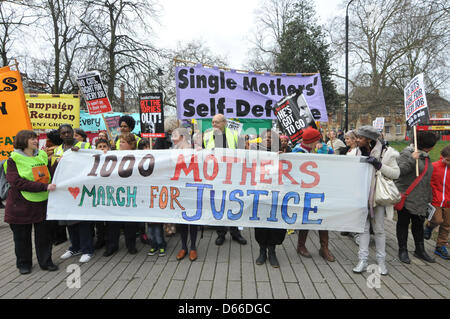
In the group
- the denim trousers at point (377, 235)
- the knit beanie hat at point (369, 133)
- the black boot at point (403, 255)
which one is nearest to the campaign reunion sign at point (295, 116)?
the knit beanie hat at point (369, 133)

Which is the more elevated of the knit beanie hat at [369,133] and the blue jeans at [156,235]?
the knit beanie hat at [369,133]

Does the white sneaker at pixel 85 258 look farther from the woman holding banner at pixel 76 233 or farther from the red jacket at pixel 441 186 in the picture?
the red jacket at pixel 441 186

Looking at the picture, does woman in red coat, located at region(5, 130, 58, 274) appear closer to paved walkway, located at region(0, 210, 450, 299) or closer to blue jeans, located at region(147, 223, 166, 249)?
paved walkway, located at region(0, 210, 450, 299)

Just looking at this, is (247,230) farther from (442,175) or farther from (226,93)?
(442,175)

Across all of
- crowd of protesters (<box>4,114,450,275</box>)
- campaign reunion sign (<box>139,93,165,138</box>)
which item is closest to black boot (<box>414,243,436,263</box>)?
crowd of protesters (<box>4,114,450,275</box>)

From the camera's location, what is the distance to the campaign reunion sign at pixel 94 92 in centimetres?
545

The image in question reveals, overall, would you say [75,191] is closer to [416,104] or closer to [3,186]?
[3,186]

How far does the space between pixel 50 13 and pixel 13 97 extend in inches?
721

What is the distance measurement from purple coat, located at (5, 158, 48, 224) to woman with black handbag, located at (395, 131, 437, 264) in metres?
5.02

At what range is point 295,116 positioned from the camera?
170 inches

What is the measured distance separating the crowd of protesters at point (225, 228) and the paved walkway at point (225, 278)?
0.54 ft
